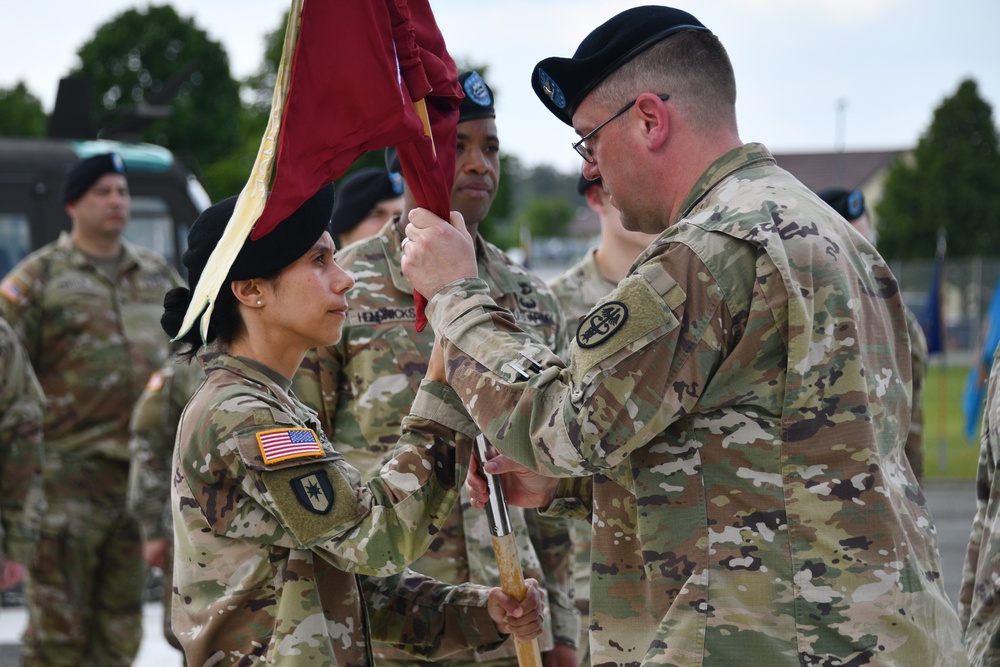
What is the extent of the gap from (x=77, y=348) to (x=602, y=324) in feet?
16.5

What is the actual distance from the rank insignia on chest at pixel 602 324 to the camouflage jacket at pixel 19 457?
417cm

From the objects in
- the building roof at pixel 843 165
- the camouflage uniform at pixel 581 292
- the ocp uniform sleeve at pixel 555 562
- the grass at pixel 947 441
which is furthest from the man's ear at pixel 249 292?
the building roof at pixel 843 165

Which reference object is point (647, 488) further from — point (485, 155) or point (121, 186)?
point (121, 186)

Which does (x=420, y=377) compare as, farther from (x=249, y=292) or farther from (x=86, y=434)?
(x=86, y=434)

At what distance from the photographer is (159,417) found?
222 inches

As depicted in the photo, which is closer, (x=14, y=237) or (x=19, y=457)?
(x=19, y=457)

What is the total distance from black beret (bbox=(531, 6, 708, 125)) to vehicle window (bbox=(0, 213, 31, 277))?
7.99 meters

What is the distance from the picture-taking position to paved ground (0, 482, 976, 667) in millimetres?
7031

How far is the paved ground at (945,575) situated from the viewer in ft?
23.1

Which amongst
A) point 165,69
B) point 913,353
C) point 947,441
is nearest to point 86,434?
point 913,353

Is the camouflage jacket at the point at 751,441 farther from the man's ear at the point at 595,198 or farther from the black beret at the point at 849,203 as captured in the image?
the black beret at the point at 849,203

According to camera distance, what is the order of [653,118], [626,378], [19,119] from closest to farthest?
[626,378] < [653,118] < [19,119]

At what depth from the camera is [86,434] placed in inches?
254

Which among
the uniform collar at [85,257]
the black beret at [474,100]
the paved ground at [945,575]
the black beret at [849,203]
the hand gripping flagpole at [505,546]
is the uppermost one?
the black beret at [474,100]
